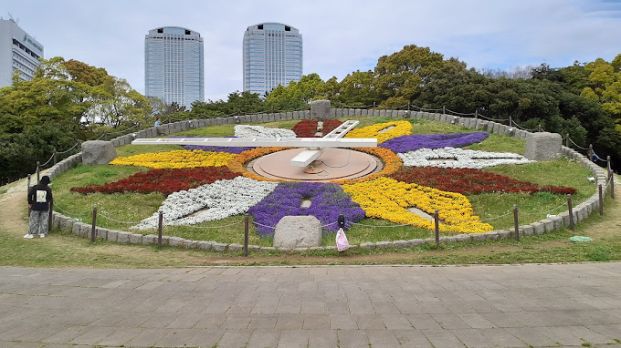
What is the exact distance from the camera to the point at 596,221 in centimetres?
1420

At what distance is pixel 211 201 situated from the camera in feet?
54.5

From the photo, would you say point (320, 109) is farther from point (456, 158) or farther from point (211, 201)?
point (211, 201)

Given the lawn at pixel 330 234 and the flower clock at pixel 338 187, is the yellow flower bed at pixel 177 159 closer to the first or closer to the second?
the flower clock at pixel 338 187

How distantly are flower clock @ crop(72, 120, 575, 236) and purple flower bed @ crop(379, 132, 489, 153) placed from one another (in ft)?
0.18

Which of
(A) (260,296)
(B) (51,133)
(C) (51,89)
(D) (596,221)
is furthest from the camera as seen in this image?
(C) (51,89)

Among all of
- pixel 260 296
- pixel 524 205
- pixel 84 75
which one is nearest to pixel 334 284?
pixel 260 296

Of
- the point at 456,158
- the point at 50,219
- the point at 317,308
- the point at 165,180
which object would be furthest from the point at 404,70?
the point at 317,308

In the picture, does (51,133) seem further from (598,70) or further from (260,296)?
(598,70)

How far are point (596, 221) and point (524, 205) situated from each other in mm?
2152

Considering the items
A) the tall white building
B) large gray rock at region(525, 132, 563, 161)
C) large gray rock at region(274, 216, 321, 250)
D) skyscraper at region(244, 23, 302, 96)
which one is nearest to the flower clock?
large gray rock at region(525, 132, 563, 161)

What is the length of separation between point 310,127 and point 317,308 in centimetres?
2465

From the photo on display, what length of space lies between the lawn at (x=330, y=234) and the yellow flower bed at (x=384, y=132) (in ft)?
19.6

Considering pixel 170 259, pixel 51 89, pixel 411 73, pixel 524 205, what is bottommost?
pixel 170 259

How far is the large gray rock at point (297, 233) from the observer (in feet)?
40.2
